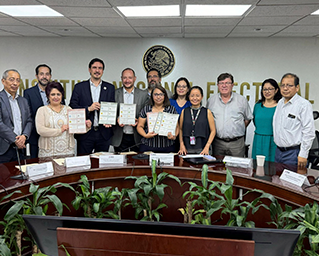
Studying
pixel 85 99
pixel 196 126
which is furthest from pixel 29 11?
pixel 196 126

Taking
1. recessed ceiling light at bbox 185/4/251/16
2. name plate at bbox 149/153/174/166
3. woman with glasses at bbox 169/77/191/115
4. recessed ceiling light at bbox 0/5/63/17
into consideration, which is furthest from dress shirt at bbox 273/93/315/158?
recessed ceiling light at bbox 0/5/63/17

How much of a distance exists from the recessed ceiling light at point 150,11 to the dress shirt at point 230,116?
134cm

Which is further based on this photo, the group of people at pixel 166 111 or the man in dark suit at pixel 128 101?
the man in dark suit at pixel 128 101

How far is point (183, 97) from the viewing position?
342cm

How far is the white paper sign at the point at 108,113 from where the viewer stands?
10.2 feet

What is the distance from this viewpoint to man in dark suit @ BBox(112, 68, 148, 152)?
3.40 m

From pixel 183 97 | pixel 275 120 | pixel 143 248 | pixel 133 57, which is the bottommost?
pixel 143 248

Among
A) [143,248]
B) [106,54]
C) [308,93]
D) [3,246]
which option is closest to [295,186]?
[143,248]

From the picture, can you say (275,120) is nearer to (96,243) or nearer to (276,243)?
(276,243)

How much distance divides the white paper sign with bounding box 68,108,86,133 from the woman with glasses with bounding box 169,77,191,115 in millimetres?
1175

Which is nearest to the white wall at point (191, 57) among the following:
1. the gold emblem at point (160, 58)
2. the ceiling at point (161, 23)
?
the gold emblem at point (160, 58)

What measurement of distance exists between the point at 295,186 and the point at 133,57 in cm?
446

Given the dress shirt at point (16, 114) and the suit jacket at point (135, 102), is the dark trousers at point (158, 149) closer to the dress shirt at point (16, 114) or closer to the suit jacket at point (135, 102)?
the suit jacket at point (135, 102)

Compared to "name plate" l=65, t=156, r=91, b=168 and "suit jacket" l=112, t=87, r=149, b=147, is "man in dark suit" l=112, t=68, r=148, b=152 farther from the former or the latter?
"name plate" l=65, t=156, r=91, b=168
